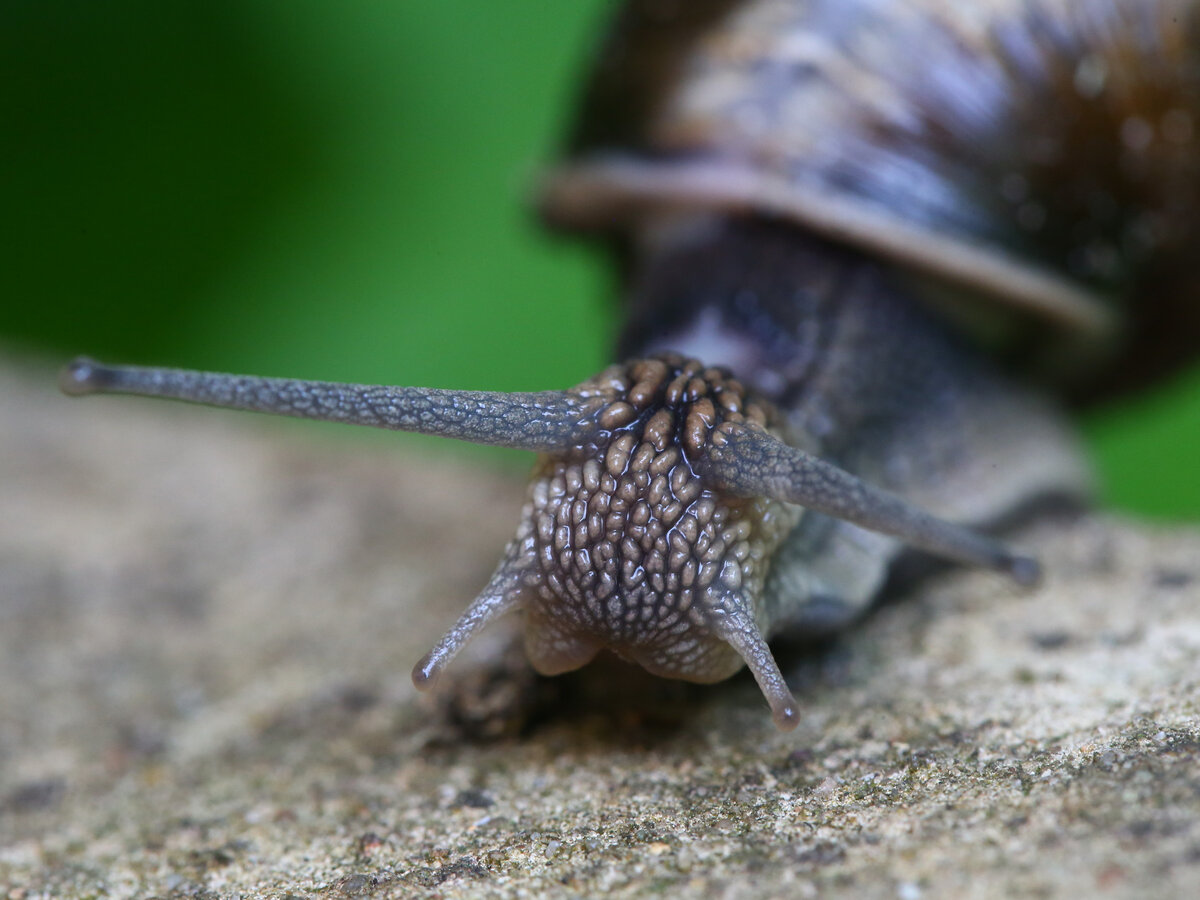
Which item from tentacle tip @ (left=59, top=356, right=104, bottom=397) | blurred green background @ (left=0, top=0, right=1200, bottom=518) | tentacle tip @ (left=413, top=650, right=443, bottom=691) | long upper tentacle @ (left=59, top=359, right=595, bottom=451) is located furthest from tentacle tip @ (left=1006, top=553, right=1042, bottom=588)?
blurred green background @ (left=0, top=0, right=1200, bottom=518)

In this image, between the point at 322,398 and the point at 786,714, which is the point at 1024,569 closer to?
the point at 786,714

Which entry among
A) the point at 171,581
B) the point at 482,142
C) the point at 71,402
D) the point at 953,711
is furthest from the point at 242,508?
the point at 953,711

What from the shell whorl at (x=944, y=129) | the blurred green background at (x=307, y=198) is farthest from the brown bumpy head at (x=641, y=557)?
the blurred green background at (x=307, y=198)

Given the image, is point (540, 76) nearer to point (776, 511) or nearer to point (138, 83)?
point (138, 83)

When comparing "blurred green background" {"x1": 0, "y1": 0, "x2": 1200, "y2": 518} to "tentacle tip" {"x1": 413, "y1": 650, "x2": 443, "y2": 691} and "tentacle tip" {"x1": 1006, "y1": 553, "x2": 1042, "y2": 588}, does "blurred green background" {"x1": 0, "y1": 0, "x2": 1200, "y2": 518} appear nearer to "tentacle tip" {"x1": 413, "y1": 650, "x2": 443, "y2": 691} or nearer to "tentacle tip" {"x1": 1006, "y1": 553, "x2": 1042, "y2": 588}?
"tentacle tip" {"x1": 1006, "y1": 553, "x2": 1042, "y2": 588}

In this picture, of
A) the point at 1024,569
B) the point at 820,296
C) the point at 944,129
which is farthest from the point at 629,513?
the point at 944,129
